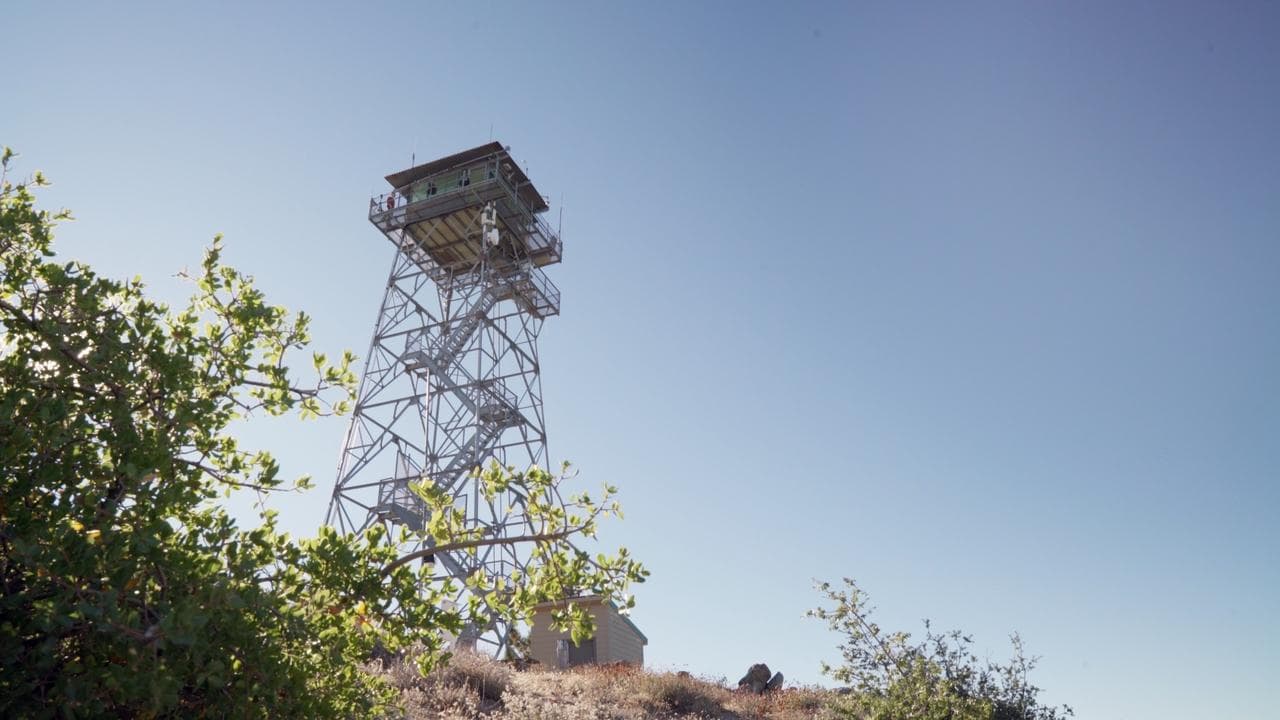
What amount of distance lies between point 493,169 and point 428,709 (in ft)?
58.7

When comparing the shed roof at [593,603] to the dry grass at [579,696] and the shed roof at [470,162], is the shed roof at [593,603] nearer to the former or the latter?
the dry grass at [579,696]

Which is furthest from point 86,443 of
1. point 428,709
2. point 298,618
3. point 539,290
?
point 539,290

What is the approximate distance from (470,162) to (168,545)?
2258 cm

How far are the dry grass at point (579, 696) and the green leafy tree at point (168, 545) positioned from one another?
5.00 meters

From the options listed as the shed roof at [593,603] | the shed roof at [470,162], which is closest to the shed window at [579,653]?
the shed roof at [593,603]

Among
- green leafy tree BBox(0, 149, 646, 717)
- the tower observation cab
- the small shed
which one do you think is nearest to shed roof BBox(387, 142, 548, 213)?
the tower observation cab

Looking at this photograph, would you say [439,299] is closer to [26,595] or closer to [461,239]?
[461,239]

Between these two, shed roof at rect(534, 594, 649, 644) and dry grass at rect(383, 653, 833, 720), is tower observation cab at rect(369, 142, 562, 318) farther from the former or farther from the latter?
dry grass at rect(383, 653, 833, 720)

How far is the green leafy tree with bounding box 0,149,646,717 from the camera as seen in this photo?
3.51 metres

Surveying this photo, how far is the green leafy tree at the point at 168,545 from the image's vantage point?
138 inches

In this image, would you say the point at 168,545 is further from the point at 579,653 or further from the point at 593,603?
→ the point at 579,653

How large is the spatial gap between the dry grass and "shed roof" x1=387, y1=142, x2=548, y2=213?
14909 mm

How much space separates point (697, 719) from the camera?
1275 centimetres

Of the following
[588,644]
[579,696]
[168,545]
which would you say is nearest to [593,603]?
[588,644]
